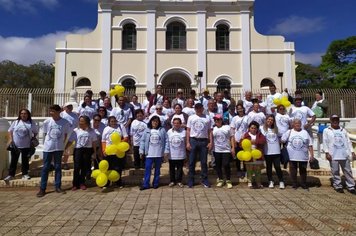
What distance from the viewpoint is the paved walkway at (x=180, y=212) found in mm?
4664

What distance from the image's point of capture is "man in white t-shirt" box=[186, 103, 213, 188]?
7402mm

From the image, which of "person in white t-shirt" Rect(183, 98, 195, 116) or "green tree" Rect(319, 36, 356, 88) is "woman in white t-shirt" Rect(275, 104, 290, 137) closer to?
"person in white t-shirt" Rect(183, 98, 195, 116)

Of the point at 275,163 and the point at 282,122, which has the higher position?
the point at 282,122

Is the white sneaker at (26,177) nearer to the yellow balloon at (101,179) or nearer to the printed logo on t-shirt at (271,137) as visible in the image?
the yellow balloon at (101,179)

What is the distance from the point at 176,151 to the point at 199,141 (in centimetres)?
58

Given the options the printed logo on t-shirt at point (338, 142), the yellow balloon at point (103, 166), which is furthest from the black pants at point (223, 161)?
the yellow balloon at point (103, 166)

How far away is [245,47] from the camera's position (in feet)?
72.1

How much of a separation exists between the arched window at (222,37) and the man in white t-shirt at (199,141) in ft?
52.2

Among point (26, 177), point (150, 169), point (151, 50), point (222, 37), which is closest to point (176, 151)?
point (150, 169)

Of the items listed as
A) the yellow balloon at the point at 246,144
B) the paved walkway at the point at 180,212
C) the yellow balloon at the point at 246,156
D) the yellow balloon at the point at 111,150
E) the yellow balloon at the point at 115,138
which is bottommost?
the paved walkway at the point at 180,212

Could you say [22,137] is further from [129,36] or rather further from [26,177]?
[129,36]

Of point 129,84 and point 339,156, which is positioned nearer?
point 339,156

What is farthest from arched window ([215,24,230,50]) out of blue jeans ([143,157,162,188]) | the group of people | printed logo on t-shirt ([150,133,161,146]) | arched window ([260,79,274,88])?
blue jeans ([143,157,162,188])

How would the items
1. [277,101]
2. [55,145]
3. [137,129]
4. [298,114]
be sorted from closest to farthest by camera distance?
[55,145]
[137,129]
[298,114]
[277,101]
